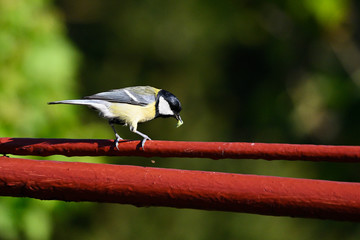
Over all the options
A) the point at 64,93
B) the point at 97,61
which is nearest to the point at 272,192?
the point at 64,93

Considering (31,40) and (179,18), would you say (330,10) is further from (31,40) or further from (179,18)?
(31,40)

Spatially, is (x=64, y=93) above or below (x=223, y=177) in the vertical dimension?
below

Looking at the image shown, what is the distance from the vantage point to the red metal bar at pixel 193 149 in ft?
4.90

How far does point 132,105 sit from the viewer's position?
320cm

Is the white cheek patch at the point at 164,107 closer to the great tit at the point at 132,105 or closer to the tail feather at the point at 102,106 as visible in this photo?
the great tit at the point at 132,105

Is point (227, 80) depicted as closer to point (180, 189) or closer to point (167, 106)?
point (167, 106)

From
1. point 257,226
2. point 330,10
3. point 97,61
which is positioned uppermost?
point 330,10

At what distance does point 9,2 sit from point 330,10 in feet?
9.79

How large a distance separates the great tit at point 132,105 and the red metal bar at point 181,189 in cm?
172

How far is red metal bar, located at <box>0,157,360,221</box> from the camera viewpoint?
1.14 meters

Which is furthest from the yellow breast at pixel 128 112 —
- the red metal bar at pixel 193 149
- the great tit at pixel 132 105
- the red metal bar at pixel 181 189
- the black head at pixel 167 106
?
the red metal bar at pixel 181 189

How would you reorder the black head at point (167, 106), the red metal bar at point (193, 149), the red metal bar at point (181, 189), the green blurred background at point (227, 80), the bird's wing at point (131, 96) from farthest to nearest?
1. the green blurred background at point (227, 80)
2. the black head at point (167, 106)
3. the bird's wing at point (131, 96)
4. the red metal bar at point (193, 149)
5. the red metal bar at point (181, 189)

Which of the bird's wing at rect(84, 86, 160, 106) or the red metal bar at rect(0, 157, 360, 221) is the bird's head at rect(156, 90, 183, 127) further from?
the red metal bar at rect(0, 157, 360, 221)

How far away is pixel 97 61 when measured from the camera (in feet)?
24.6
